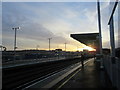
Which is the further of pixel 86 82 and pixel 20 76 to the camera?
pixel 20 76

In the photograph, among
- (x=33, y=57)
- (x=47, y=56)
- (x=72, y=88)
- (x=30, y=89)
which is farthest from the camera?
(x=47, y=56)

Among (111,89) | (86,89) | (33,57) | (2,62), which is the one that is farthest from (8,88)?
(33,57)

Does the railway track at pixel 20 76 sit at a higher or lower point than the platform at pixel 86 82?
lower

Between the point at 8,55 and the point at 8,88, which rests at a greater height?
the point at 8,55

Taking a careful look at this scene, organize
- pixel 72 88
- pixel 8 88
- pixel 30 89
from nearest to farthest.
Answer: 1. pixel 30 89
2. pixel 72 88
3. pixel 8 88

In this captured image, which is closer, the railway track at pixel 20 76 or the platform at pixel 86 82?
the platform at pixel 86 82

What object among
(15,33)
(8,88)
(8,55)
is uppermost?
(15,33)

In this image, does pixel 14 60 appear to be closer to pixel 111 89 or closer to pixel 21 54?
pixel 21 54

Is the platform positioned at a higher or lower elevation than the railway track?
higher

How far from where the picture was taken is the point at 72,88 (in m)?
8.20

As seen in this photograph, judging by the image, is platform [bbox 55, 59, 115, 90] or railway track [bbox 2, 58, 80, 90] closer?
platform [bbox 55, 59, 115, 90]

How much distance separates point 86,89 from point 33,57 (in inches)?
1174

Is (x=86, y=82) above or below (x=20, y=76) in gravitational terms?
above

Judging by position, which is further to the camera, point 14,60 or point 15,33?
point 15,33
